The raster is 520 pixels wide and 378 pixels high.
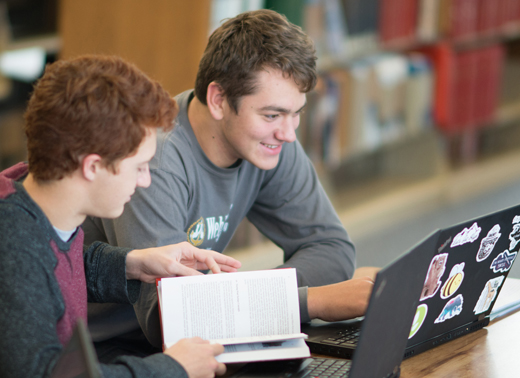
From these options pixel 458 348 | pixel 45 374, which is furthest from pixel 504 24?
pixel 45 374

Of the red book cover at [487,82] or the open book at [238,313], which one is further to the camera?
the red book cover at [487,82]

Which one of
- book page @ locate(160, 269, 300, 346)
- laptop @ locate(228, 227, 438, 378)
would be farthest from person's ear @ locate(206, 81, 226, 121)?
laptop @ locate(228, 227, 438, 378)

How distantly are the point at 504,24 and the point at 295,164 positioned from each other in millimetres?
2948

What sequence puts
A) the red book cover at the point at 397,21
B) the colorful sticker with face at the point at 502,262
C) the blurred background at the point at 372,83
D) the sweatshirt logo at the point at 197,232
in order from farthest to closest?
the red book cover at the point at 397,21 < the blurred background at the point at 372,83 < the sweatshirt logo at the point at 197,232 < the colorful sticker with face at the point at 502,262

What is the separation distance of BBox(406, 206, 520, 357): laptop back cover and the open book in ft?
0.69

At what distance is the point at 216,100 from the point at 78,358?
847 millimetres

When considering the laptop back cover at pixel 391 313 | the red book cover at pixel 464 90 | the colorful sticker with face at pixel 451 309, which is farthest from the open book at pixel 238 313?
the red book cover at pixel 464 90

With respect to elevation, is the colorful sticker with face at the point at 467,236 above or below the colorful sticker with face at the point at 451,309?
above

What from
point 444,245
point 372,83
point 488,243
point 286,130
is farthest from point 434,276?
point 372,83

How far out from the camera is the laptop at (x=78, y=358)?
2.26ft

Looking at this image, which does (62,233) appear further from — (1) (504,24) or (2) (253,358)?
(1) (504,24)

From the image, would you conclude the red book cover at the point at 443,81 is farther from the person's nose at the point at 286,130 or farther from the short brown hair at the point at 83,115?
the short brown hair at the point at 83,115

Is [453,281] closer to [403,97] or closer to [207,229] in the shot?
[207,229]

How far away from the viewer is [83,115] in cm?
86
